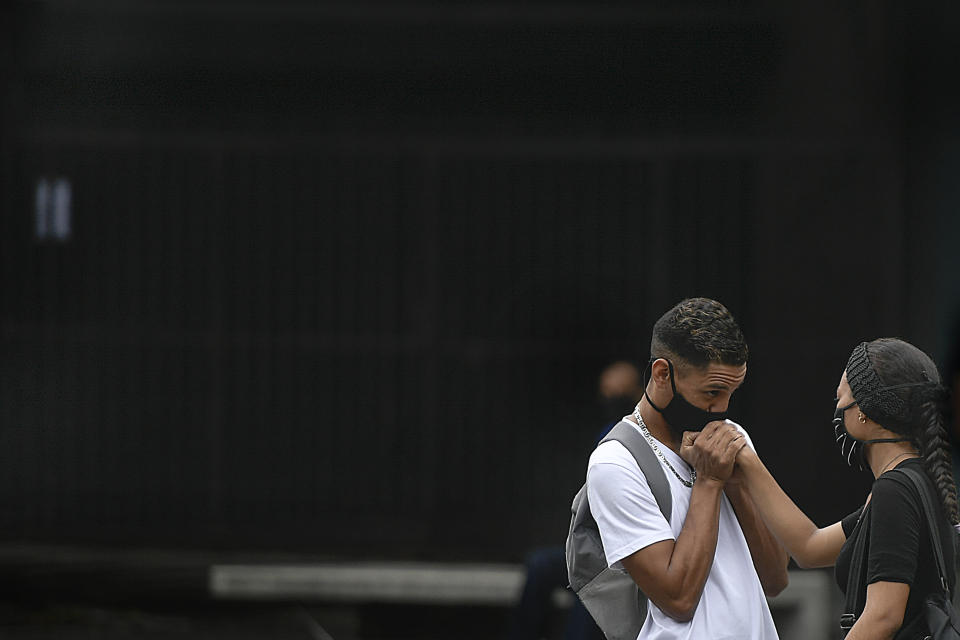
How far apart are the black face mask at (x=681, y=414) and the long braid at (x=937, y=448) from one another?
367mm

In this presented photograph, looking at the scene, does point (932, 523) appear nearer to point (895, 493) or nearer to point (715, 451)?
point (895, 493)

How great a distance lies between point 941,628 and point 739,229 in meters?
6.07

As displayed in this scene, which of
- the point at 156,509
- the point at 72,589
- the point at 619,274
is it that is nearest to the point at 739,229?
the point at 619,274

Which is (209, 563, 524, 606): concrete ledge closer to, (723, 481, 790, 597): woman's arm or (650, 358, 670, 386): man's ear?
(723, 481, 790, 597): woman's arm

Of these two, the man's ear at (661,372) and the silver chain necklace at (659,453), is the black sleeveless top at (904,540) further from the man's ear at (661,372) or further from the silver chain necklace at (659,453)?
the man's ear at (661,372)

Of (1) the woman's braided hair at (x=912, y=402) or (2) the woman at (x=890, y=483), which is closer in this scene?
(2) the woman at (x=890, y=483)

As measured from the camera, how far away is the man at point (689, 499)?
2391 millimetres

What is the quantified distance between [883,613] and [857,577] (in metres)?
0.13

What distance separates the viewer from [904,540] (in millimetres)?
2334

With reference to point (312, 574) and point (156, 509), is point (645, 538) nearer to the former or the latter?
point (312, 574)

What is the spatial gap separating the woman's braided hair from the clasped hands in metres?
0.25

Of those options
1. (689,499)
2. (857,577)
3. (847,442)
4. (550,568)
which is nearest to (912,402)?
(847,442)

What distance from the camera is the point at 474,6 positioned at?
26.6 feet

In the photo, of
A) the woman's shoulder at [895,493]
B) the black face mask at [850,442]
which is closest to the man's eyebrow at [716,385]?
the black face mask at [850,442]
